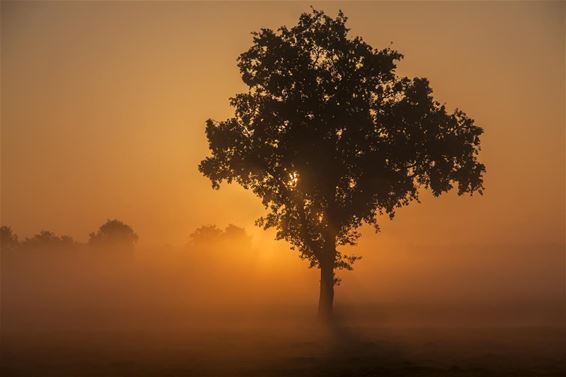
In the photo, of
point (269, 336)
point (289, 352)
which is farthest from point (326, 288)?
point (289, 352)

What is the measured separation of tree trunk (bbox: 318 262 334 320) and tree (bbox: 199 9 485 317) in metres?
1.52

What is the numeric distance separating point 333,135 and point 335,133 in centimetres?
19

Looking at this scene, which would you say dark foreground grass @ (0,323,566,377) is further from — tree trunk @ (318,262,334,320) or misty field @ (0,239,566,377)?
tree trunk @ (318,262,334,320)

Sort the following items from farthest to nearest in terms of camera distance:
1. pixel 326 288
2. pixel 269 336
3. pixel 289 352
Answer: pixel 326 288 → pixel 269 336 → pixel 289 352

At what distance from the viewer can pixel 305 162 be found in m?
45.4

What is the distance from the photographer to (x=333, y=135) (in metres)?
45.2

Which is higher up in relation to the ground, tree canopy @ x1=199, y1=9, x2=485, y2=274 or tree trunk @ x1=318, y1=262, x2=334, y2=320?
tree canopy @ x1=199, y1=9, x2=485, y2=274

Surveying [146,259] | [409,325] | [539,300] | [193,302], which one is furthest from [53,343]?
[146,259]

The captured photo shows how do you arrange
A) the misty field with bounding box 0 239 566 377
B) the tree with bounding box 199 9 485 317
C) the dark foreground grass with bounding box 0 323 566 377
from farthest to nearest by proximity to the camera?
the tree with bounding box 199 9 485 317 < the misty field with bounding box 0 239 566 377 < the dark foreground grass with bounding box 0 323 566 377

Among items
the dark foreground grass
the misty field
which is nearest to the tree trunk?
the misty field

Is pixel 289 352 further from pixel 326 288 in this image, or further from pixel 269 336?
pixel 326 288

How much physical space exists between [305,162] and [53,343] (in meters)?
17.6

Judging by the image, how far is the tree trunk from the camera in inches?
1863

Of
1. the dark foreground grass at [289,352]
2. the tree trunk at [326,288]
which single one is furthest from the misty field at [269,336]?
the tree trunk at [326,288]
